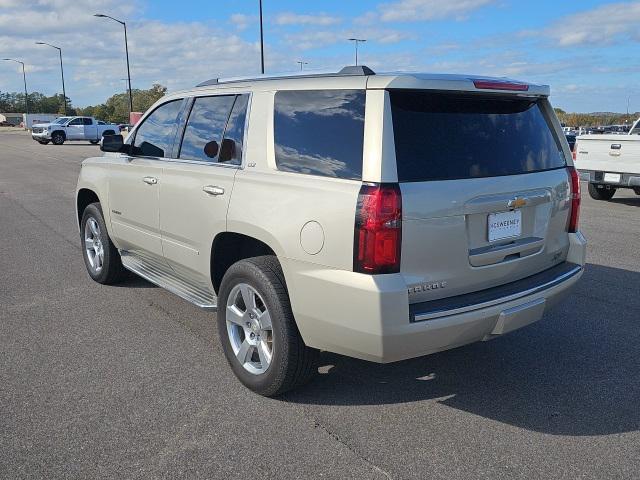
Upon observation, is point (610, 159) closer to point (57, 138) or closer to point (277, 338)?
point (277, 338)

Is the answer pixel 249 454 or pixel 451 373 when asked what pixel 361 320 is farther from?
pixel 451 373

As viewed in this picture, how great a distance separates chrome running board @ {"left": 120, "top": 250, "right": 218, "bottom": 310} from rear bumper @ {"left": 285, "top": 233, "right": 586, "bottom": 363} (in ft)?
3.89

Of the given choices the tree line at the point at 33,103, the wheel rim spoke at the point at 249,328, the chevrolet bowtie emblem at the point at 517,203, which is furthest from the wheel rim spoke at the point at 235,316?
the tree line at the point at 33,103

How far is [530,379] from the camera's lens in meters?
3.84

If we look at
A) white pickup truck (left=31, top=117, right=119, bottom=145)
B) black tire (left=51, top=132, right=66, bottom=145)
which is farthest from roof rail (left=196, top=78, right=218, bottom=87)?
black tire (left=51, top=132, right=66, bottom=145)

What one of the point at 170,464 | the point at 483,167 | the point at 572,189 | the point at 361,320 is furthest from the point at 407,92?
the point at 170,464

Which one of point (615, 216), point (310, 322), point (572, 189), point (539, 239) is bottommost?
point (615, 216)

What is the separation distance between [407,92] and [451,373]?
191cm

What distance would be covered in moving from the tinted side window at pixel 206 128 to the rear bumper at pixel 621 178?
9382mm

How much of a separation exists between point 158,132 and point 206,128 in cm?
83

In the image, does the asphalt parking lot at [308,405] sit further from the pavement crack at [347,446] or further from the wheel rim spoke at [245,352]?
the wheel rim spoke at [245,352]

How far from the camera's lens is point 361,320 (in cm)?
294

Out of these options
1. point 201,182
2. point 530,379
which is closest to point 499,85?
point 530,379

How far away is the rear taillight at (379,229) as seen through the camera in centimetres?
289
